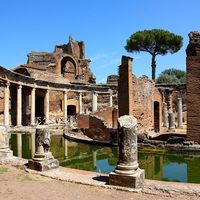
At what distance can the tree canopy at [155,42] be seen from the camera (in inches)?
2048

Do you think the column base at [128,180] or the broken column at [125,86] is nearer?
the column base at [128,180]

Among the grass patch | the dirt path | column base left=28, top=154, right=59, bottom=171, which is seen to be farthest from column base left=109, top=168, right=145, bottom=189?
the grass patch

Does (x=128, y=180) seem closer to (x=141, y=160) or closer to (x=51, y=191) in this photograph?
(x=51, y=191)

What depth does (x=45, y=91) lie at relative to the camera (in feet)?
114

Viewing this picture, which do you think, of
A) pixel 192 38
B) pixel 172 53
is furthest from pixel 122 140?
pixel 172 53

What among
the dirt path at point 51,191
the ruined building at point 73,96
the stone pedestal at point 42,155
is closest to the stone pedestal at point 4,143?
the stone pedestal at point 42,155

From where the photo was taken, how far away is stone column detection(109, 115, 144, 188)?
6902 millimetres

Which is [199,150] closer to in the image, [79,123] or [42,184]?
[42,184]

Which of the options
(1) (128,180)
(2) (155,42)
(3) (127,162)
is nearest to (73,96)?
(2) (155,42)

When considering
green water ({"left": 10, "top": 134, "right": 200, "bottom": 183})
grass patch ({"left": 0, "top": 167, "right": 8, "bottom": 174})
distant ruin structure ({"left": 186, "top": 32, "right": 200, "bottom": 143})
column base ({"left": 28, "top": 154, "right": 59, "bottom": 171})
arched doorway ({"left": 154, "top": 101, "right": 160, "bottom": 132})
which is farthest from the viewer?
arched doorway ({"left": 154, "top": 101, "right": 160, "bottom": 132})

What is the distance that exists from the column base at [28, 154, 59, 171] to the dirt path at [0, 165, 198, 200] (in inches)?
25.5

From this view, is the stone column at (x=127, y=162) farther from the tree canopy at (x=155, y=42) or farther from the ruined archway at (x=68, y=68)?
the tree canopy at (x=155, y=42)

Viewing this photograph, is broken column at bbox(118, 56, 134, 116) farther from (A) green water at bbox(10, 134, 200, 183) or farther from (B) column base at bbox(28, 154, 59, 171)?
(B) column base at bbox(28, 154, 59, 171)

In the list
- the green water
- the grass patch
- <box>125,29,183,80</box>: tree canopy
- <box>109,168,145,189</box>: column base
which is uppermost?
<box>125,29,183,80</box>: tree canopy
